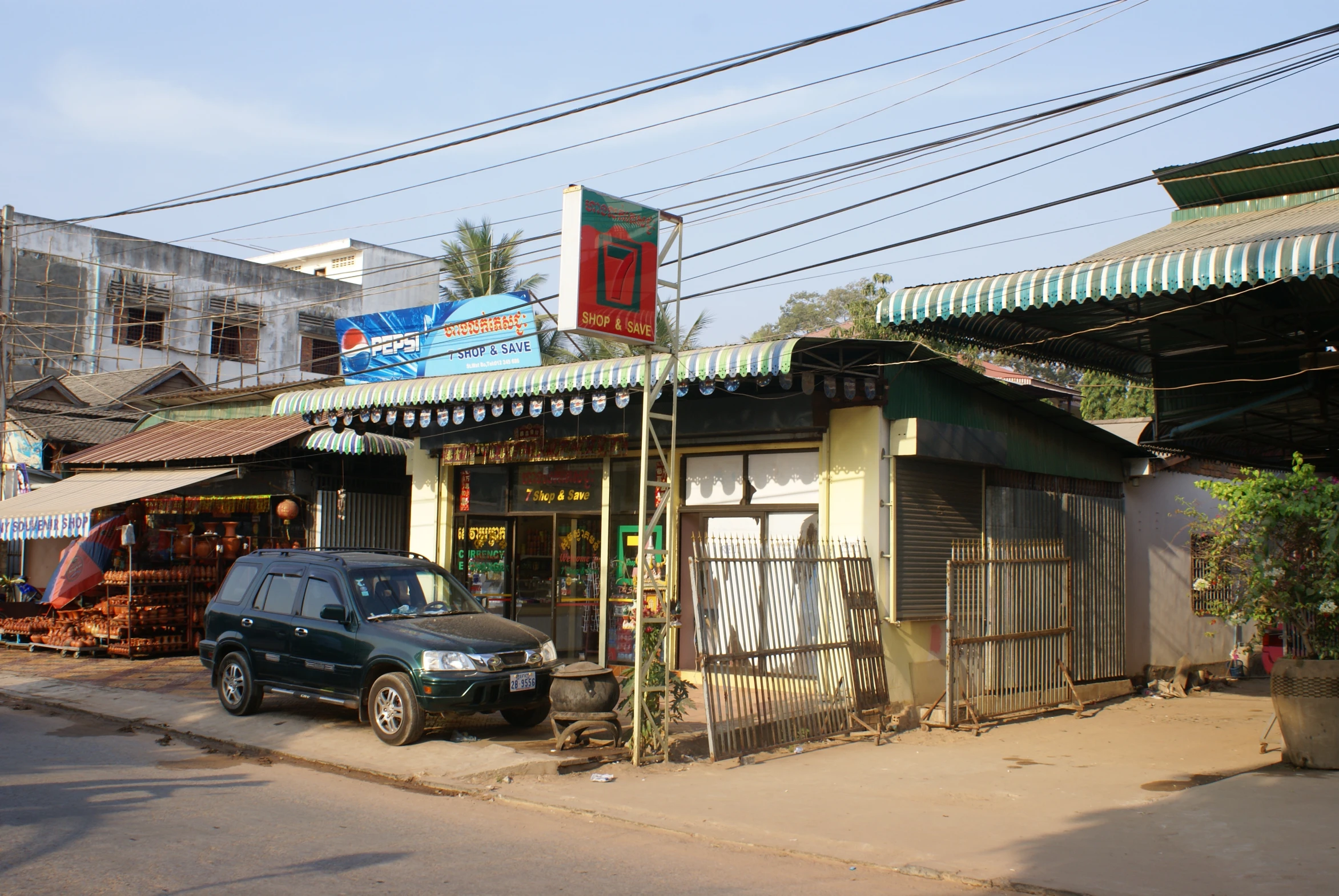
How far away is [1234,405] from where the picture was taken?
1415cm

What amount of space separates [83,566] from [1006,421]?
1492 cm

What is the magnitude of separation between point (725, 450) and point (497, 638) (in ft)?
13.5

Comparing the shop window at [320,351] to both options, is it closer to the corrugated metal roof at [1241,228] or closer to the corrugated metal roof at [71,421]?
the corrugated metal roof at [71,421]

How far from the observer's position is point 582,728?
394 inches

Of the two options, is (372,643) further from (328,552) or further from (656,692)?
(656,692)

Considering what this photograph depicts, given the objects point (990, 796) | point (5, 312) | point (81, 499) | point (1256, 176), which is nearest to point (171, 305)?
point (5, 312)

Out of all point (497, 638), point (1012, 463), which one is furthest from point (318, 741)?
point (1012, 463)

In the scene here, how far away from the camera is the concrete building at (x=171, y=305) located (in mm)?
33094

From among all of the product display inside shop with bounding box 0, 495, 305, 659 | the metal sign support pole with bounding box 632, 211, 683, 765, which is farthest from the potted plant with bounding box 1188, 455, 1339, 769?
the product display inside shop with bounding box 0, 495, 305, 659

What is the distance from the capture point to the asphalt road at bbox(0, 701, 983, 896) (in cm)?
596

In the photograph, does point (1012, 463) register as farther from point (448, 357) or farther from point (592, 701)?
point (448, 357)

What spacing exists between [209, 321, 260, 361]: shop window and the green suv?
28.0m

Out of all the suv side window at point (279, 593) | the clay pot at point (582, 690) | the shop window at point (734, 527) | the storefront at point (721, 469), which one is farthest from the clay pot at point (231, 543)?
the clay pot at point (582, 690)

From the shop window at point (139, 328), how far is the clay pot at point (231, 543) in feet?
59.4
